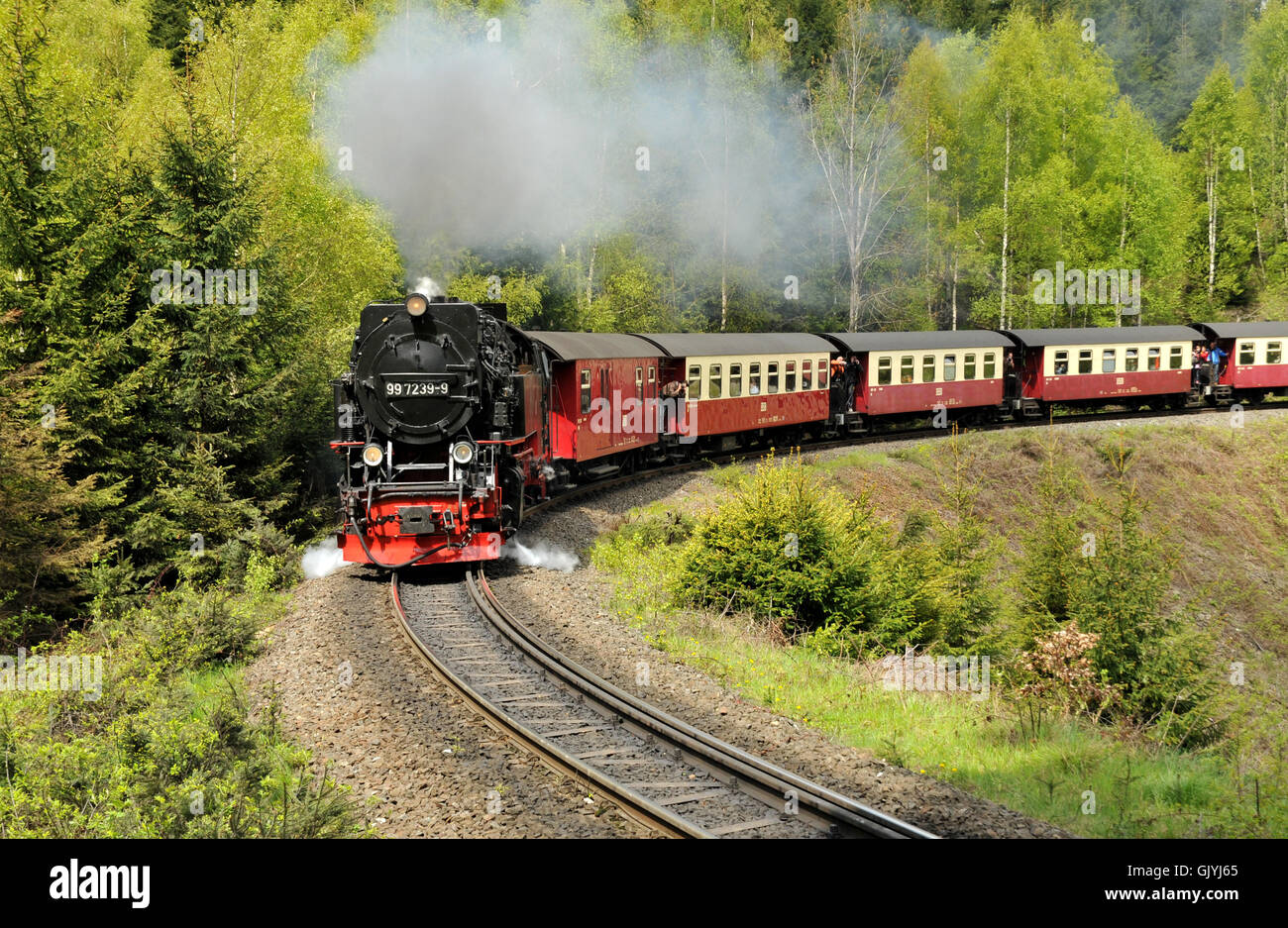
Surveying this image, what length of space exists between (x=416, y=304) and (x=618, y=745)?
24.5 feet

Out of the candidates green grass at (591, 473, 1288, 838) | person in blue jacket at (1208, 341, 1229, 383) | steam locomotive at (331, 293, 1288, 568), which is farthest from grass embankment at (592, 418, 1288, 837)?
person in blue jacket at (1208, 341, 1229, 383)

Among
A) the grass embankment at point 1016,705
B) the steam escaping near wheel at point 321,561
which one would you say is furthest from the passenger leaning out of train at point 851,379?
the steam escaping near wheel at point 321,561

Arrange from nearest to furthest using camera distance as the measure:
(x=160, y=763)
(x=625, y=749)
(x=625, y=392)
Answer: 1. (x=160, y=763)
2. (x=625, y=749)
3. (x=625, y=392)

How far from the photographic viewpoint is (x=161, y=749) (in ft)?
23.2

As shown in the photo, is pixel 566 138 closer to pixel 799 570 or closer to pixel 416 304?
pixel 416 304

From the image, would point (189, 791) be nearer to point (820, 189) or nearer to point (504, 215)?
point (504, 215)

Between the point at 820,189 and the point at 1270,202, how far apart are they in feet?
76.4

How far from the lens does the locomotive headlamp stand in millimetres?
12914

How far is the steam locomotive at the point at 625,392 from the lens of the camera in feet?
43.0

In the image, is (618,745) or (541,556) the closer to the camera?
(618,745)

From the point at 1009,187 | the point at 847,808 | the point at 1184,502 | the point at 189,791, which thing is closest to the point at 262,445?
the point at 189,791

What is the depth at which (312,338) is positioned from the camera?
19.0 m

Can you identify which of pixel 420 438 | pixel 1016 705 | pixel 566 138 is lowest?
pixel 1016 705

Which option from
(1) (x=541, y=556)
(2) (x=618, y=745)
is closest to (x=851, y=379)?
(1) (x=541, y=556)
